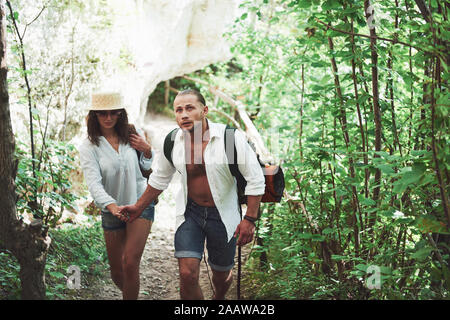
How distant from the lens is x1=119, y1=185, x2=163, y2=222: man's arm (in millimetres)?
3816

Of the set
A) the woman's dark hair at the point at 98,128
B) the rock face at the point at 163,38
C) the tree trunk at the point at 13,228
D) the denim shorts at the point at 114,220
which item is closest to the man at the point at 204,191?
A: the denim shorts at the point at 114,220

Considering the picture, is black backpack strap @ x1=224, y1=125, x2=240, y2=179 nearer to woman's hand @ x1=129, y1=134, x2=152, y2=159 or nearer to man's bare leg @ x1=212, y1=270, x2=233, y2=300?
man's bare leg @ x1=212, y1=270, x2=233, y2=300

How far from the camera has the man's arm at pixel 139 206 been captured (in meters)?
3.82

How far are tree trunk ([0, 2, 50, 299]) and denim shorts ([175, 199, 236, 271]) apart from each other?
99 centimetres

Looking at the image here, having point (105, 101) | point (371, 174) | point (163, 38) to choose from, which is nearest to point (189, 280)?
point (105, 101)

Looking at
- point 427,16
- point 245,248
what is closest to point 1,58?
point 427,16

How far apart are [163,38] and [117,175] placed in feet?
23.5

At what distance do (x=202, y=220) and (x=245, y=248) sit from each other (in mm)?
3518

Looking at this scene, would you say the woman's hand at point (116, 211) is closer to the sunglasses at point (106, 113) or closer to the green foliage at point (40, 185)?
the green foliage at point (40, 185)

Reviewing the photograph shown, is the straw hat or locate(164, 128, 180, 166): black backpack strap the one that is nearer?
locate(164, 128, 180, 166): black backpack strap

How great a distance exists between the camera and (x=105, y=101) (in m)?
4.04
